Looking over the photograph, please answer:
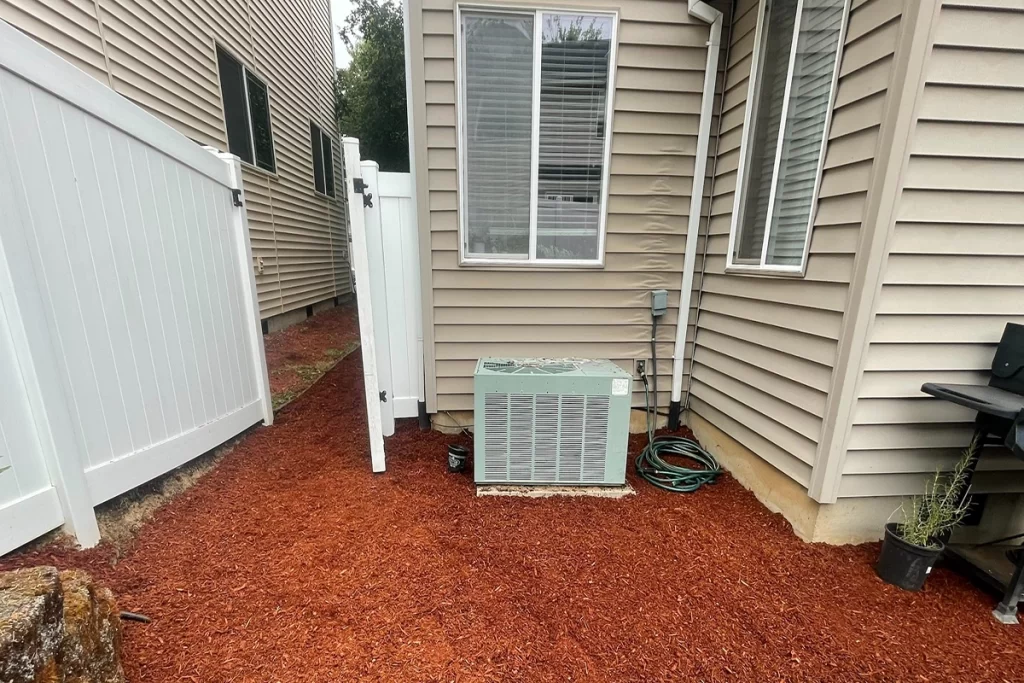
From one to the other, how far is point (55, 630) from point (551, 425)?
2.16 metres

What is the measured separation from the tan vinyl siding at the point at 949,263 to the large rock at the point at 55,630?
311 centimetres

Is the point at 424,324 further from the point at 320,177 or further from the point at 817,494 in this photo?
the point at 320,177

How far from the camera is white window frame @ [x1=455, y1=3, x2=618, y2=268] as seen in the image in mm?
2812

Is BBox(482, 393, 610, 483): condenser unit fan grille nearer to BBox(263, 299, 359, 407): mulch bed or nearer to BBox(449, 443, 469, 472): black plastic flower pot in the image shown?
BBox(449, 443, 469, 472): black plastic flower pot

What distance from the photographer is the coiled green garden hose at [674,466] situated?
2.78 meters

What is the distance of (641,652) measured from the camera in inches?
63.0

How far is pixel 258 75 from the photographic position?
6.44m

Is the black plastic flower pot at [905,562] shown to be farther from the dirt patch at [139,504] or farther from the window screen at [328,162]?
the window screen at [328,162]

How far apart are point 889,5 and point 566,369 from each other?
231 cm

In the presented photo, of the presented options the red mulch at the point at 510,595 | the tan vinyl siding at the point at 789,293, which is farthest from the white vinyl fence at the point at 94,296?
the tan vinyl siding at the point at 789,293

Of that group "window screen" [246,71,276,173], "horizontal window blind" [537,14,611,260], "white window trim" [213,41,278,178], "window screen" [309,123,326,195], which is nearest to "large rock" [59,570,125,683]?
"horizontal window blind" [537,14,611,260]

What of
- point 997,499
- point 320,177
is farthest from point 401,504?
point 320,177

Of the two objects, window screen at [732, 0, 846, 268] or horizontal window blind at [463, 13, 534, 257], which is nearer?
window screen at [732, 0, 846, 268]

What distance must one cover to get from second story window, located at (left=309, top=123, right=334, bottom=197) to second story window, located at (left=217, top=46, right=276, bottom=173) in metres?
1.87
